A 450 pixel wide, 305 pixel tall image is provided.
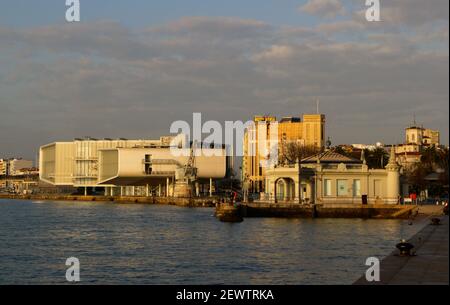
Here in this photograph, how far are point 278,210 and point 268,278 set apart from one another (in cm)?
4640

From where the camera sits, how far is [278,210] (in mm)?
78188

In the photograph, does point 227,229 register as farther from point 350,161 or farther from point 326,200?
point 350,161

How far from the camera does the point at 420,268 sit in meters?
25.1

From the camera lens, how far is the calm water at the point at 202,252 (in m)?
33.0

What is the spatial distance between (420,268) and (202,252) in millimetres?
20416

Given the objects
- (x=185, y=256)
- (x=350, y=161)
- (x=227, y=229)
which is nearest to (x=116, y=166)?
(x=350, y=161)

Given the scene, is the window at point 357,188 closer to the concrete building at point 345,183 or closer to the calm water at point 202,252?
the concrete building at point 345,183

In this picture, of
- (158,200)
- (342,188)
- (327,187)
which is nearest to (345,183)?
→ (342,188)

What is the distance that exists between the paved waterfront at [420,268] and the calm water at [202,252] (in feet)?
10.5

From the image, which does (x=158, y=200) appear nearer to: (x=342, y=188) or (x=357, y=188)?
(x=342, y=188)

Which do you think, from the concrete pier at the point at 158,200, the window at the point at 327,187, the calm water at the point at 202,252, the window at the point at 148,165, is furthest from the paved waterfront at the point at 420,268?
the window at the point at 148,165
